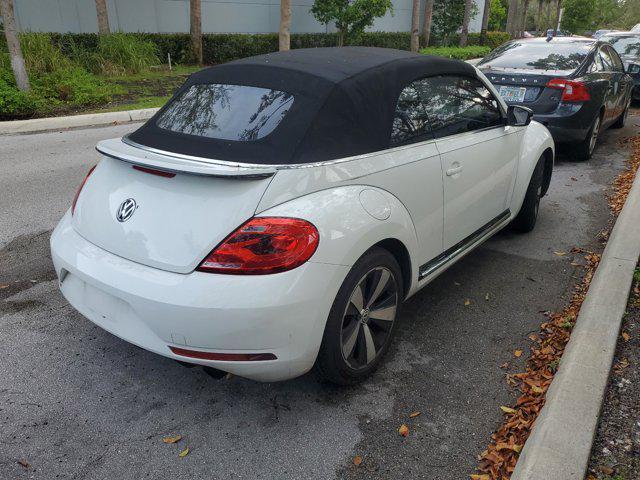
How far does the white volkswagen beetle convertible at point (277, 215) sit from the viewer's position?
2.44 metres

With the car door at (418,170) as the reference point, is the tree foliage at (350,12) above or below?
above

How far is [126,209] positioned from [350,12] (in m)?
20.6

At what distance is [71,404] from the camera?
2830 millimetres

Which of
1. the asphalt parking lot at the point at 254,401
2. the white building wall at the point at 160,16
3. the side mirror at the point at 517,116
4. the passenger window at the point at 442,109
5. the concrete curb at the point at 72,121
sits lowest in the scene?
the concrete curb at the point at 72,121

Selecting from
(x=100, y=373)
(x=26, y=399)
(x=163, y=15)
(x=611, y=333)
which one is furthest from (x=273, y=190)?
(x=163, y=15)

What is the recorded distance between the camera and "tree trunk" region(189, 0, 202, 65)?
18.0 metres

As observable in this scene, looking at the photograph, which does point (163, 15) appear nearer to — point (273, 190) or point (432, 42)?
point (432, 42)

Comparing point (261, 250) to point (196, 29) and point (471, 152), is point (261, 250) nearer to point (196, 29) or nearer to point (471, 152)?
point (471, 152)

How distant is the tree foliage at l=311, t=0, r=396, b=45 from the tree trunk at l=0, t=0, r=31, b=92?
1330 centimetres

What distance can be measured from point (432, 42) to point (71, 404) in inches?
1275

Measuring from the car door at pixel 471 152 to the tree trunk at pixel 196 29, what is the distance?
52.2ft

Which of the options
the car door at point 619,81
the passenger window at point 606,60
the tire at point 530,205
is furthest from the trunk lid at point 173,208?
the car door at point 619,81

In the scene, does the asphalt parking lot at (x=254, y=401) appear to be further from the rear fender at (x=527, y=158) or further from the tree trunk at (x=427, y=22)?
the tree trunk at (x=427, y=22)

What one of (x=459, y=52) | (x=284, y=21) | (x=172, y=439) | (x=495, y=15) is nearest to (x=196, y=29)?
(x=284, y=21)
